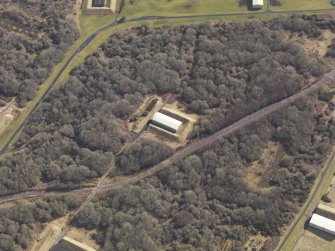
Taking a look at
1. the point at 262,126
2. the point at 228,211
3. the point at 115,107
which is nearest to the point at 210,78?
the point at 262,126

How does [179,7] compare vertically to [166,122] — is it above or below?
above

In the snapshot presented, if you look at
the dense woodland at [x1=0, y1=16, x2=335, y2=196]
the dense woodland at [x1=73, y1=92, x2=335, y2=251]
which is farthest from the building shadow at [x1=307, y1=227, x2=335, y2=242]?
the dense woodland at [x1=0, y1=16, x2=335, y2=196]

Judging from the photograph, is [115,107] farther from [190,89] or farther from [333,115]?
[333,115]

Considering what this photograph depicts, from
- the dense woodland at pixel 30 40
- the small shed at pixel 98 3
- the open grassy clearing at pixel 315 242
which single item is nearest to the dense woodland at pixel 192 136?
the open grassy clearing at pixel 315 242

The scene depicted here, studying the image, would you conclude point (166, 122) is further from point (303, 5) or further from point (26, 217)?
point (303, 5)

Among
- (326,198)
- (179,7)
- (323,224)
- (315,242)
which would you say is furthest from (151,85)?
(315,242)

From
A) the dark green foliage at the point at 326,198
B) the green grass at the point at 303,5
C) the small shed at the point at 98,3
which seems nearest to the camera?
the dark green foliage at the point at 326,198

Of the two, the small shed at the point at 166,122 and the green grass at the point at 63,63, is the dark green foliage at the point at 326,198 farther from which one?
the green grass at the point at 63,63
